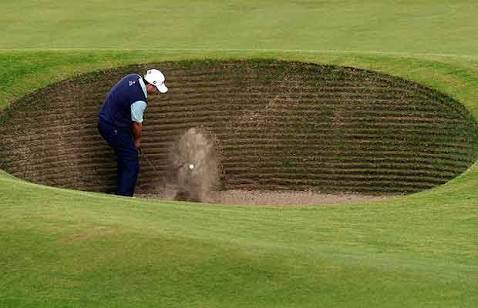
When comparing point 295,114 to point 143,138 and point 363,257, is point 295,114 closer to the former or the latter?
point 143,138

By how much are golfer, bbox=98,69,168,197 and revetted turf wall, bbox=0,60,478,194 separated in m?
0.71

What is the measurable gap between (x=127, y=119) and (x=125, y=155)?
0.51 metres

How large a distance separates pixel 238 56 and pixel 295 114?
4.49ft

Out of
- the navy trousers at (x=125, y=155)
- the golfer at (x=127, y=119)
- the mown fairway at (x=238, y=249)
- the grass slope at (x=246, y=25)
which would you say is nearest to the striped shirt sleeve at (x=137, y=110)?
the golfer at (x=127, y=119)

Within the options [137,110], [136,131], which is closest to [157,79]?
[137,110]

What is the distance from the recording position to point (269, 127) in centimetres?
1602

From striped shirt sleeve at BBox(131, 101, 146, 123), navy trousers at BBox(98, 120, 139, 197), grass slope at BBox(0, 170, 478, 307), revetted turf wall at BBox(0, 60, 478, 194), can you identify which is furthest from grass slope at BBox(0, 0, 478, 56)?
grass slope at BBox(0, 170, 478, 307)

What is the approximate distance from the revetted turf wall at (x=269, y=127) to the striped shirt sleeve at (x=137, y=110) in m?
1.31

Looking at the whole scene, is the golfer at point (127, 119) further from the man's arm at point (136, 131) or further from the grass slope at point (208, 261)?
the grass slope at point (208, 261)

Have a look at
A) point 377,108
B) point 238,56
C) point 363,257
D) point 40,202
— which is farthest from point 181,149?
point 363,257

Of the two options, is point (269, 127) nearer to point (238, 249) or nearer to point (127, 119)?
point (127, 119)

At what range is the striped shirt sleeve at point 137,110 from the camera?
1461cm

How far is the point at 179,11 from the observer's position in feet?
84.2

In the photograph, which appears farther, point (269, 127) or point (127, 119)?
point (269, 127)
